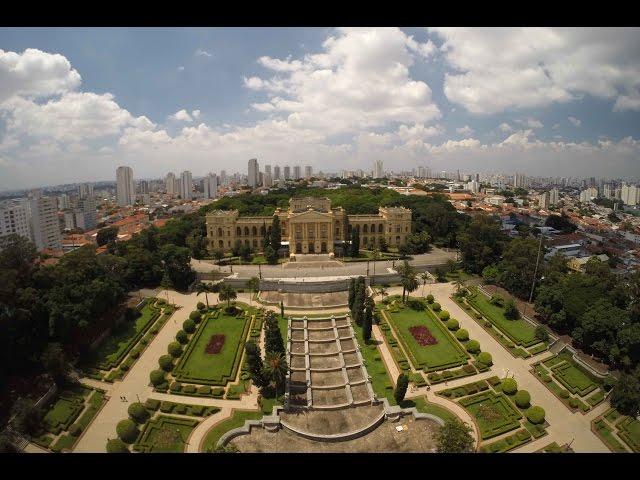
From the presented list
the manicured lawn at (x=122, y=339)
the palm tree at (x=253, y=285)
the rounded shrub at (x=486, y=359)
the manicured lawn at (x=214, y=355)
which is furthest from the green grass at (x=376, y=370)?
the manicured lawn at (x=122, y=339)

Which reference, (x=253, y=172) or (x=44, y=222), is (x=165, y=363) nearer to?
(x=44, y=222)

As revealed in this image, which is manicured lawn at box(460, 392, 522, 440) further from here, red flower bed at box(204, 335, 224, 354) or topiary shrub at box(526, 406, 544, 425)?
red flower bed at box(204, 335, 224, 354)

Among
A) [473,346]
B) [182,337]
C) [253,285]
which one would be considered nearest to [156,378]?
[182,337]

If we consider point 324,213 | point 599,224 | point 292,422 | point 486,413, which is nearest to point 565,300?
point 486,413

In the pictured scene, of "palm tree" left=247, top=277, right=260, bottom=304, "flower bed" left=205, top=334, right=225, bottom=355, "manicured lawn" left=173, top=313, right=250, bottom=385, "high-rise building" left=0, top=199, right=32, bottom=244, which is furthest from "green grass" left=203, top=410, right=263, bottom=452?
"high-rise building" left=0, top=199, right=32, bottom=244
